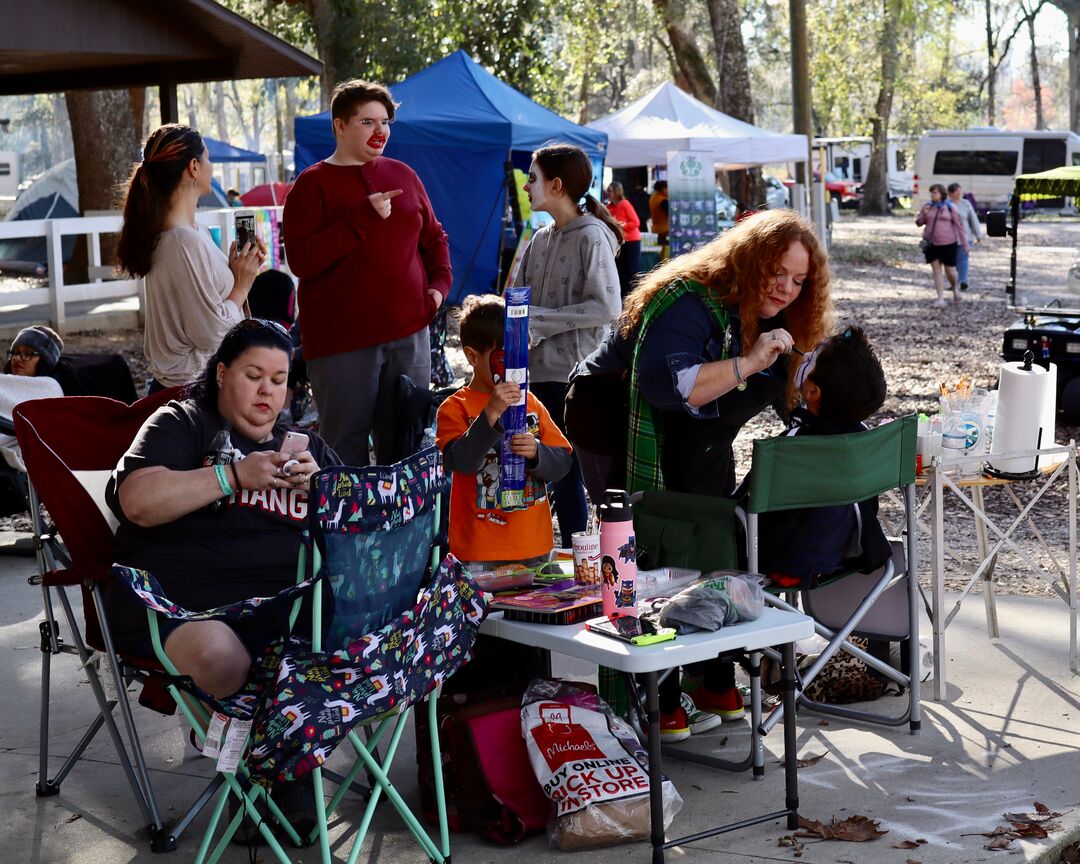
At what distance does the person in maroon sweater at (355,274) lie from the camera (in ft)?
16.3

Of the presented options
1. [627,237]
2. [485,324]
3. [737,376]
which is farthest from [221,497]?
[627,237]

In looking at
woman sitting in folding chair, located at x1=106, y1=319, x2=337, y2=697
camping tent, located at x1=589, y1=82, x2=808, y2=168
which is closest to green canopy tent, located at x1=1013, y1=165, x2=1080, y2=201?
camping tent, located at x1=589, y1=82, x2=808, y2=168

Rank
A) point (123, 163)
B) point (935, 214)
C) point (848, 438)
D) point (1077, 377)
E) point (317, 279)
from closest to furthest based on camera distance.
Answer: point (848, 438), point (317, 279), point (1077, 377), point (123, 163), point (935, 214)

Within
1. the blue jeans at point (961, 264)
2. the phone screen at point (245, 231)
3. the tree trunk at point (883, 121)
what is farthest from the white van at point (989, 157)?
the phone screen at point (245, 231)

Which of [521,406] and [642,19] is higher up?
[642,19]

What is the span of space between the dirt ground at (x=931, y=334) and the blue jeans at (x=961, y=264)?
291 mm

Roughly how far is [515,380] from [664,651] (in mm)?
1007

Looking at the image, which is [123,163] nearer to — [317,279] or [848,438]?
[317,279]

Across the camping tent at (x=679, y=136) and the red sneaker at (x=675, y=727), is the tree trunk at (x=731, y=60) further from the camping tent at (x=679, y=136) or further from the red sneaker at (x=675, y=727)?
the red sneaker at (x=675, y=727)

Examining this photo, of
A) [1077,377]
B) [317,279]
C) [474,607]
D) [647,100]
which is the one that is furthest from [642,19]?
[474,607]

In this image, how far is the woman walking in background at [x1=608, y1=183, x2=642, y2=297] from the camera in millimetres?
11634

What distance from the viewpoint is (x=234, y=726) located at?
2.83 metres

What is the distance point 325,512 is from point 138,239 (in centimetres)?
221

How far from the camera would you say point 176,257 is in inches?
181
